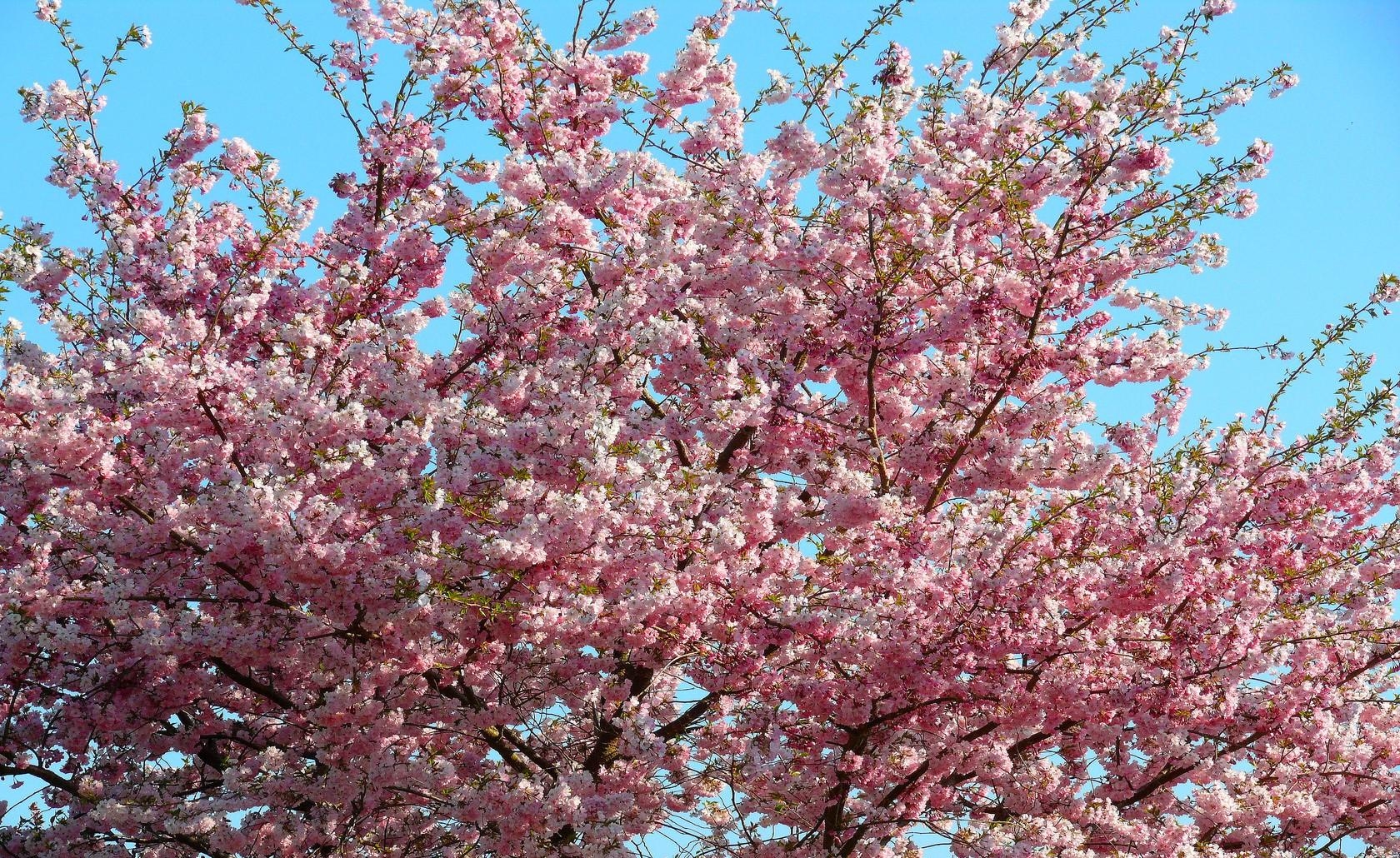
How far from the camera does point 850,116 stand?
9.38 m

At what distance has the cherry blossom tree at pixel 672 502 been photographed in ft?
28.7

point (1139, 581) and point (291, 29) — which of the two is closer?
point (1139, 581)

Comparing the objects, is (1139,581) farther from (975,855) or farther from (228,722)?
(228,722)

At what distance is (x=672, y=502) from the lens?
28.8 ft

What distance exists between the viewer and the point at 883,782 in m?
9.72

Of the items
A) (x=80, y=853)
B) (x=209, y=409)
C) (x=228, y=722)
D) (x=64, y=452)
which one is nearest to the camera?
(x=64, y=452)

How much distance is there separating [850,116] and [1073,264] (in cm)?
203

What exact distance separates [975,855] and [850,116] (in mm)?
5458

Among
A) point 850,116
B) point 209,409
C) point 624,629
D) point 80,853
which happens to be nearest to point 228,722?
point 80,853

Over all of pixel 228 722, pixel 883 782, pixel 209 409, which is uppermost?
pixel 209 409

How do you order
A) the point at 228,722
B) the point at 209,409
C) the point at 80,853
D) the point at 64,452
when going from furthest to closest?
the point at 228,722 < the point at 80,853 < the point at 209,409 < the point at 64,452

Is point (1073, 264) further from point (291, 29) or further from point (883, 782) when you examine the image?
point (291, 29)

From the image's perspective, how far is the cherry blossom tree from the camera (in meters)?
8.75

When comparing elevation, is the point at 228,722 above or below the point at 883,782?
above
